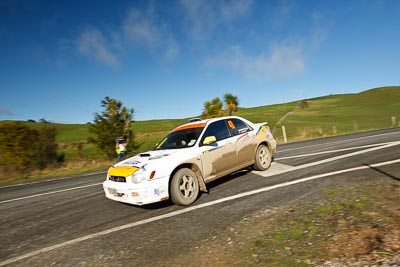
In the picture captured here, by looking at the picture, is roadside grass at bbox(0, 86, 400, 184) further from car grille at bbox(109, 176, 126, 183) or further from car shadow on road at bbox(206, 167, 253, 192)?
car shadow on road at bbox(206, 167, 253, 192)

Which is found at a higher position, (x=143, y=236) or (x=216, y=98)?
(x=216, y=98)

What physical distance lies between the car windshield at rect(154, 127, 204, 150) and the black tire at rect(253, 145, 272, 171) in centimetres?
203

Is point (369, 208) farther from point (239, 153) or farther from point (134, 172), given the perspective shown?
point (134, 172)

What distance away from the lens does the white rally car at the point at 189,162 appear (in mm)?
4887

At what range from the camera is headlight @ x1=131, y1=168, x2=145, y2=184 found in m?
4.84

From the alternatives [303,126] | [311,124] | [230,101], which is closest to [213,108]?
[230,101]

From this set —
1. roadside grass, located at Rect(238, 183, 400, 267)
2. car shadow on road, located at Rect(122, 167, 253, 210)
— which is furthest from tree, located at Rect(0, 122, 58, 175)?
roadside grass, located at Rect(238, 183, 400, 267)

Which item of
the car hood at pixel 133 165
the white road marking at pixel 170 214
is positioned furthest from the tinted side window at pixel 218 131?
the white road marking at pixel 170 214

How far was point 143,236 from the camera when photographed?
3.88m

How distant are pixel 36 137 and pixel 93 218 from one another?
15116 mm

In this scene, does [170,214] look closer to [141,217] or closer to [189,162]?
[141,217]

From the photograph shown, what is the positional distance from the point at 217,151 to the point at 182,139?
0.92m

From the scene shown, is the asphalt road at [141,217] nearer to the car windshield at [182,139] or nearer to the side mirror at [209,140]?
the side mirror at [209,140]

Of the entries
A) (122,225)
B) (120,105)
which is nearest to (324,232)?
(122,225)
